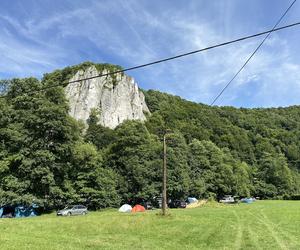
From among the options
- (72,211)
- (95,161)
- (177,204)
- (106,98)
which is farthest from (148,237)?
(106,98)

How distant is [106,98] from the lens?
12525 cm

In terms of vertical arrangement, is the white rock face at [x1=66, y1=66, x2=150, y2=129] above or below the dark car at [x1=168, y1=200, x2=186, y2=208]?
above

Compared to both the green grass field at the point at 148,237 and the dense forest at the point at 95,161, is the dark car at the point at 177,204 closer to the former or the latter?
the dense forest at the point at 95,161

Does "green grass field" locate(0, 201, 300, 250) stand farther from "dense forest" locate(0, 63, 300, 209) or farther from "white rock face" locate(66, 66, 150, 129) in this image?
"white rock face" locate(66, 66, 150, 129)

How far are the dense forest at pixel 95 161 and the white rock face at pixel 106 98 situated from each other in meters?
4.64

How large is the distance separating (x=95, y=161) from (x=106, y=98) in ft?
208

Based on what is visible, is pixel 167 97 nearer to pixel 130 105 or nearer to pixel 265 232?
pixel 130 105

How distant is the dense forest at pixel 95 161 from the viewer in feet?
168

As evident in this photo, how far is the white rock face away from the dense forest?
4643 mm

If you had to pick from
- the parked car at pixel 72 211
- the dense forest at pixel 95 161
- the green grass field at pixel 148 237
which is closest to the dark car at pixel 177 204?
the dense forest at pixel 95 161

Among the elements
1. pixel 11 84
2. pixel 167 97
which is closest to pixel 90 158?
pixel 11 84

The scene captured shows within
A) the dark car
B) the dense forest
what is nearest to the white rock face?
the dense forest

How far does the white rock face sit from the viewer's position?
11706 cm

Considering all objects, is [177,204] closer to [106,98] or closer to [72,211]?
[72,211]
